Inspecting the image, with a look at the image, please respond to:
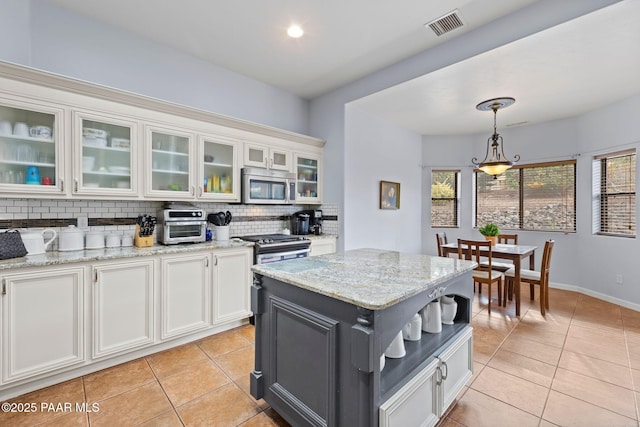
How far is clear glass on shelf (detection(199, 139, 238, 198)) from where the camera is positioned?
10.6 feet

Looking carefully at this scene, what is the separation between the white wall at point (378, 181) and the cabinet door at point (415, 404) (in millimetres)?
2482

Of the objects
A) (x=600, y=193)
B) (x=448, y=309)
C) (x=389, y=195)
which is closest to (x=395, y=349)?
(x=448, y=309)

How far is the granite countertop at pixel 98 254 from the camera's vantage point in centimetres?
201

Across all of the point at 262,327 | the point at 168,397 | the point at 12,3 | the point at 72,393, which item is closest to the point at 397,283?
the point at 262,327

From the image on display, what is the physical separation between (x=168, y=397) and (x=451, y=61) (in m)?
3.78

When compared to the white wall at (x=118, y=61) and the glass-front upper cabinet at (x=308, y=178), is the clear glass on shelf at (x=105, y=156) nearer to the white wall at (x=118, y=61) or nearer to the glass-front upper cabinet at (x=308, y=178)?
the white wall at (x=118, y=61)

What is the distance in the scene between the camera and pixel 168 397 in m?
2.03

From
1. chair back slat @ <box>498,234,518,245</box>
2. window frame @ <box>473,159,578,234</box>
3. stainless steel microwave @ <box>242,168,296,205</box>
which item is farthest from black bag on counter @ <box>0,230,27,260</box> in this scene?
window frame @ <box>473,159,578,234</box>

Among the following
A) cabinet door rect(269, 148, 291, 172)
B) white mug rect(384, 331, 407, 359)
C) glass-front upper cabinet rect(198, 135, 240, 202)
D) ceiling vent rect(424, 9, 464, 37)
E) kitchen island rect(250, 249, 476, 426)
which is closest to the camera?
kitchen island rect(250, 249, 476, 426)

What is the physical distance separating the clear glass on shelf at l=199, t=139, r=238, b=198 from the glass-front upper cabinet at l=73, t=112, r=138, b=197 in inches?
26.7

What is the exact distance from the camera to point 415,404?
4.88 ft

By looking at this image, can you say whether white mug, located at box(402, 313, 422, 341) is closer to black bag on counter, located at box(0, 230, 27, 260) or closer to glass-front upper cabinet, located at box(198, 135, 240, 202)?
glass-front upper cabinet, located at box(198, 135, 240, 202)

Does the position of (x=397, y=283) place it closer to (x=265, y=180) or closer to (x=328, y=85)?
(x=265, y=180)

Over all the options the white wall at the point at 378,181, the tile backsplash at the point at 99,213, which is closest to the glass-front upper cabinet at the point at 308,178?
the white wall at the point at 378,181
